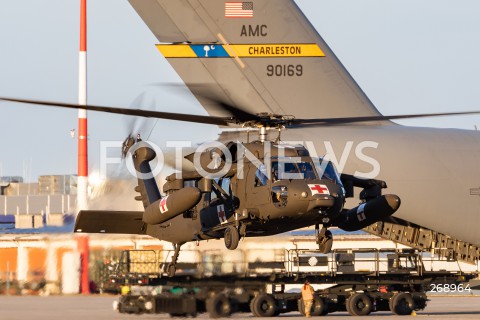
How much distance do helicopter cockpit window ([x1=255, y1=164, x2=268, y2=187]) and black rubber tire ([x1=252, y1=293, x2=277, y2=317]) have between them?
6.11m

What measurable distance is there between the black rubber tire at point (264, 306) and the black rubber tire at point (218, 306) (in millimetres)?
1449

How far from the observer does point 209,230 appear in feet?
89.3

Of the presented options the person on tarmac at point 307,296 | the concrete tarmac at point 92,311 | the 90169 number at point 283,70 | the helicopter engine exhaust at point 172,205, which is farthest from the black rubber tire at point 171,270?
the 90169 number at point 283,70

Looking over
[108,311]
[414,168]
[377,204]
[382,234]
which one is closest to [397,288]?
[382,234]

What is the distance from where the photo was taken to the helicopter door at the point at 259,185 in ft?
83.0

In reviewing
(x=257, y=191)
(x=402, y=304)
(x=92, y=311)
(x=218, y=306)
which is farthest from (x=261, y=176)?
(x=92, y=311)

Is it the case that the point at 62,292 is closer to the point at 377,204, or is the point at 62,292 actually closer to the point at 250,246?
the point at 250,246

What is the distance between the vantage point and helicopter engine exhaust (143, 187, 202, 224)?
24.9 m

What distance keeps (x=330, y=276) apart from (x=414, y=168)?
13.5 ft

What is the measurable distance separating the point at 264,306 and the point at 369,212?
233 inches

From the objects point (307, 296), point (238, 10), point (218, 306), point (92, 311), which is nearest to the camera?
point (218, 306)

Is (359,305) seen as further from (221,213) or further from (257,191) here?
(257,191)

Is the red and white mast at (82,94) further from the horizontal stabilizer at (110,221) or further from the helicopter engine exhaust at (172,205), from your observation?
the helicopter engine exhaust at (172,205)

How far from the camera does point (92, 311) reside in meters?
34.6
